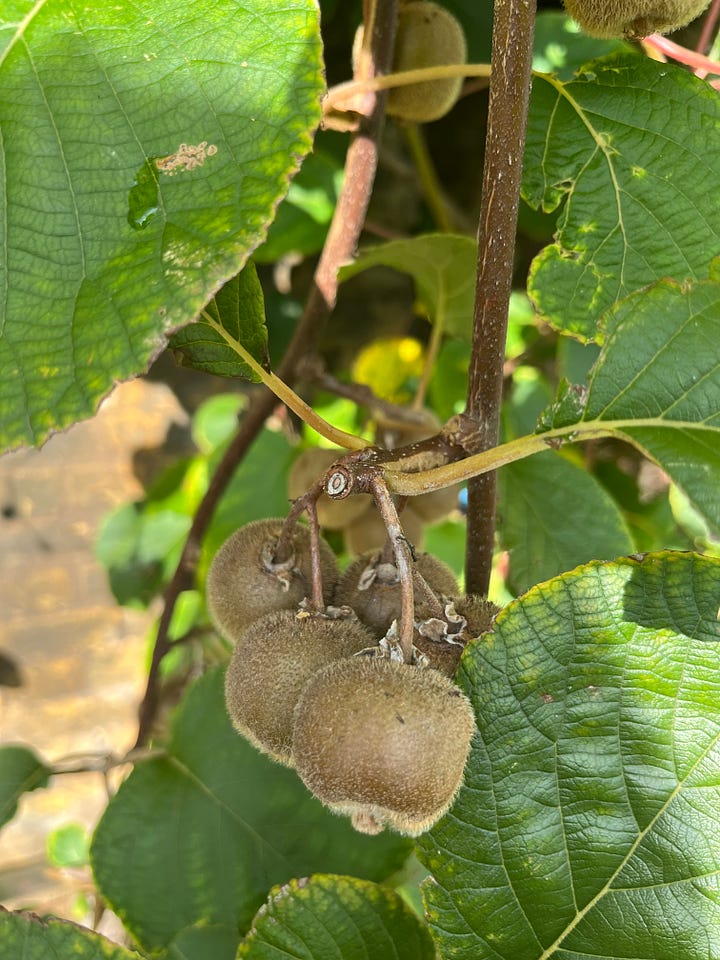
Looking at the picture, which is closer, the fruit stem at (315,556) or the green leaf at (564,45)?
the fruit stem at (315,556)

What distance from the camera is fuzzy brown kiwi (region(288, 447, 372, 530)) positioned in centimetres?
127

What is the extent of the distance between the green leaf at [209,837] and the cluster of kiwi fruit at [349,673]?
370 mm

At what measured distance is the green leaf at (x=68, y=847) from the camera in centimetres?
276

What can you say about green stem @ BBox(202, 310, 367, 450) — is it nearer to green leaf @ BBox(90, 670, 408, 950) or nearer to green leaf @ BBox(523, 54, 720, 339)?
green leaf @ BBox(523, 54, 720, 339)

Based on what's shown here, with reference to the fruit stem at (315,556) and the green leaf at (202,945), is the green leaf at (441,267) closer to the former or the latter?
the fruit stem at (315,556)

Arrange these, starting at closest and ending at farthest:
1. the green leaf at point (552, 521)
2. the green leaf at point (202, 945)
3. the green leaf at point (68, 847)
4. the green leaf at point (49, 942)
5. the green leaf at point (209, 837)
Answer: the green leaf at point (49, 942) < the green leaf at point (202, 945) < the green leaf at point (209, 837) < the green leaf at point (552, 521) < the green leaf at point (68, 847)

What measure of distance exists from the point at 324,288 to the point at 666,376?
631mm

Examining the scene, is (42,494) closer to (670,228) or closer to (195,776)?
(195,776)

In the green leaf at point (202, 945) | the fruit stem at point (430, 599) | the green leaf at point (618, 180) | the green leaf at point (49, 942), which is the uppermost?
the green leaf at point (618, 180)

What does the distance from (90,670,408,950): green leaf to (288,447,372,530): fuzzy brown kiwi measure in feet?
0.89

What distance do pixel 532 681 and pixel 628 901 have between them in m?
0.21

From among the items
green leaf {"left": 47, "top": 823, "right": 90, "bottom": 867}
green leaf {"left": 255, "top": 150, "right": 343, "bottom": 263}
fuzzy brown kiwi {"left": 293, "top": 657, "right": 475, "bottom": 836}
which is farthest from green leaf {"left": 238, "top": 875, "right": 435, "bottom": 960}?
green leaf {"left": 47, "top": 823, "right": 90, "bottom": 867}

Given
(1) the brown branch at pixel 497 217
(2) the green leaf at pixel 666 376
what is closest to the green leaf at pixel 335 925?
(1) the brown branch at pixel 497 217

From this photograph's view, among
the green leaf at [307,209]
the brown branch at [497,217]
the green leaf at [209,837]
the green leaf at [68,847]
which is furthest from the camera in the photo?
the green leaf at [68,847]
